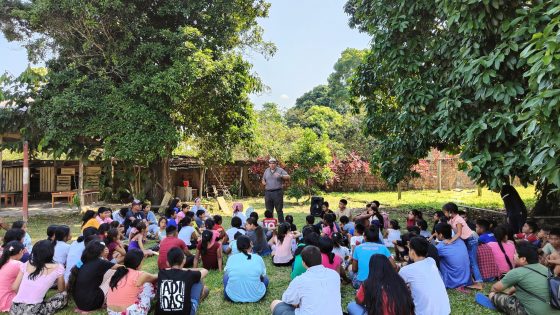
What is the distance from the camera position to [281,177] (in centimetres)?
1008

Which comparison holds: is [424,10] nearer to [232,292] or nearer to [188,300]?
[232,292]

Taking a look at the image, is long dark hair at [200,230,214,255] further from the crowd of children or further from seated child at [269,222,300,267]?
seated child at [269,222,300,267]

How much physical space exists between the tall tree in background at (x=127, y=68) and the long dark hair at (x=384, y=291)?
9.31 meters

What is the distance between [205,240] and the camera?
20.5 ft

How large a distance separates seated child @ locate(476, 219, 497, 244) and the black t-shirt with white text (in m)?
4.53

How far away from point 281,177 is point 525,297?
21.7 feet

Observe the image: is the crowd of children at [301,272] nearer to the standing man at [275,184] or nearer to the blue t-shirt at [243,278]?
the blue t-shirt at [243,278]

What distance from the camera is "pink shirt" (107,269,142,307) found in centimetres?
415

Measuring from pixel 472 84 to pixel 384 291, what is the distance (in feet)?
12.7

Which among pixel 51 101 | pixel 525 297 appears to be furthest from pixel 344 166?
pixel 525 297

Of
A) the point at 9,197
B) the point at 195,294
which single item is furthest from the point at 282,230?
the point at 9,197

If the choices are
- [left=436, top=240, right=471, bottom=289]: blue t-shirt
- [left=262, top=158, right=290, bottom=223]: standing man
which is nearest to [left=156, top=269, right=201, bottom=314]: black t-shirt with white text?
[left=436, top=240, right=471, bottom=289]: blue t-shirt

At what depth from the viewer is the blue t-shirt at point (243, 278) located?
16.3 feet

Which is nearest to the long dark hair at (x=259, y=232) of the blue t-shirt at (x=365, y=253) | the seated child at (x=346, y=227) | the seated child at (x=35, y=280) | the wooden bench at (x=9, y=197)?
the seated child at (x=346, y=227)
